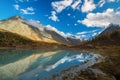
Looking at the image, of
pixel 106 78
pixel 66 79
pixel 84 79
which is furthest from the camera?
pixel 66 79

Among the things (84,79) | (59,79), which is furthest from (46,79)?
(84,79)

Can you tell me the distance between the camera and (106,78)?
36750mm

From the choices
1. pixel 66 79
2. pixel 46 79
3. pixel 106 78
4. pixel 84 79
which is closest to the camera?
pixel 106 78

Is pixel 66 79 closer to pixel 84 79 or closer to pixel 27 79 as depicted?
pixel 84 79

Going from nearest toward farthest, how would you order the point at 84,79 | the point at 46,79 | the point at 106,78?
the point at 106,78
the point at 84,79
the point at 46,79

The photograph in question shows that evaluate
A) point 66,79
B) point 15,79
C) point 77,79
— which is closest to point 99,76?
point 77,79

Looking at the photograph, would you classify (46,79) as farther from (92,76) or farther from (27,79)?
(92,76)

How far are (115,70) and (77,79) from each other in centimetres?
906

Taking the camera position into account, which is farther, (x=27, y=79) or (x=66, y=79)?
(x=27, y=79)

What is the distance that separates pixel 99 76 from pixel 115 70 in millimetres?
6678

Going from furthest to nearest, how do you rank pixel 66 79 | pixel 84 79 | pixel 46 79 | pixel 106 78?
pixel 46 79 < pixel 66 79 < pixel 84 79 < pixel 106 78

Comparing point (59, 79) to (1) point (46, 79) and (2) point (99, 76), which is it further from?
(2) point (99, 76)

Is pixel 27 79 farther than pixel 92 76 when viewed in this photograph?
Yes

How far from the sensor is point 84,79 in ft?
128
